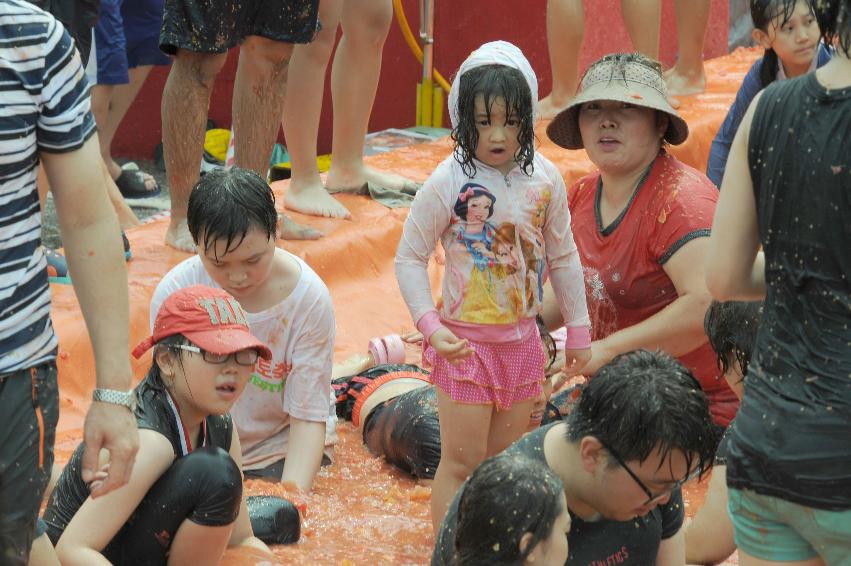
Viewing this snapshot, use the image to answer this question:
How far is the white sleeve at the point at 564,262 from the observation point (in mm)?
3414

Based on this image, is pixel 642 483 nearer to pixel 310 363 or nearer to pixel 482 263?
pixel 482 263

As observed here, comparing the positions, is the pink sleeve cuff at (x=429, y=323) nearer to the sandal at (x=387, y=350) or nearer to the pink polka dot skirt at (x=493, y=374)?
the pink polka dot skirt at (x=493, y=374)

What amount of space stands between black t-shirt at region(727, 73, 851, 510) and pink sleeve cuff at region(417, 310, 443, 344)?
126cm

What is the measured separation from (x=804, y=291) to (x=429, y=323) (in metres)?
1.36

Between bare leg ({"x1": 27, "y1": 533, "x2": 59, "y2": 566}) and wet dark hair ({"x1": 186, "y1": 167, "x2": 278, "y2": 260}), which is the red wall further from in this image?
bare leg ({"x1": 27, "y1": 533, "x2": 59, "y2": 566})

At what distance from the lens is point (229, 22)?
4.79 m

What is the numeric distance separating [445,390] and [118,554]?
950 millimetres

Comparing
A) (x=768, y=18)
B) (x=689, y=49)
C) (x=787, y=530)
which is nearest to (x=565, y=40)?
(x=689, y=49)

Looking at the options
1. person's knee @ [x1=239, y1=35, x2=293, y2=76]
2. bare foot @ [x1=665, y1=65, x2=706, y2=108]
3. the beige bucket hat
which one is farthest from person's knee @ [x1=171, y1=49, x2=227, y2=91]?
bare foot @ [x1=665, y1=65, x2=706, y2=108]

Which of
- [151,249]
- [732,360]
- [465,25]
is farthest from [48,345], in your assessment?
[465,25]

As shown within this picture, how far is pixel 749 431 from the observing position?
215 cm

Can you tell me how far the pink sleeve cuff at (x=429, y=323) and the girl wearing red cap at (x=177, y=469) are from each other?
0.51m

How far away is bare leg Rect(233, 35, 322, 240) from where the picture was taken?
16.2 ft

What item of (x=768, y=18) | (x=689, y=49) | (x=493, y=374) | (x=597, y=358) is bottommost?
(x=689, y=49)
